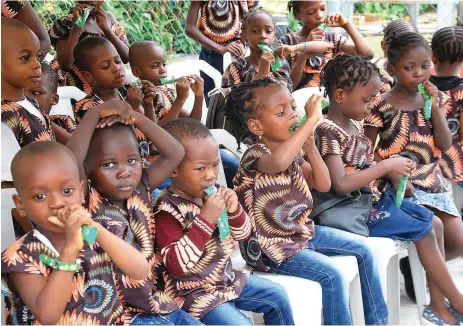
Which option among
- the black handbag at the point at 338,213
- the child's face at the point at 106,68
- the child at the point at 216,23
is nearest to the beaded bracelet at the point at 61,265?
the black handbag at the point at 338,213

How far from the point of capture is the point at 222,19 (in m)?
4.85

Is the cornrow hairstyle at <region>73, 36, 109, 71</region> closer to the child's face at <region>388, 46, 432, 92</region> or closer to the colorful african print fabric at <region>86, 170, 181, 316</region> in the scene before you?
the colorful african print fabric at <region>86, 170, 181, 316</region>

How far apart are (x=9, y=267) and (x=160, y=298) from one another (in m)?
0.55

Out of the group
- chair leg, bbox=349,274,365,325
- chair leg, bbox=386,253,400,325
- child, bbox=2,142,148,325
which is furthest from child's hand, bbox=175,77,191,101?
child, bbox=2,142,148,325

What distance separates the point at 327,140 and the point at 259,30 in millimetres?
1137

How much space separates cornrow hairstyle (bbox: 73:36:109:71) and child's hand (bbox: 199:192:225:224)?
134 cm

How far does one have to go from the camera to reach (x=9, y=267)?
6.17 ft

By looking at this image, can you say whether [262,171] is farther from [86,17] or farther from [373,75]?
[86,17]

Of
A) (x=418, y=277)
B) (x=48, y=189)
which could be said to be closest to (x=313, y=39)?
(x=418, y=277)

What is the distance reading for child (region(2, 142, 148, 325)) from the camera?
71.8 inches

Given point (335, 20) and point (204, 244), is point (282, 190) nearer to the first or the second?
point (204, 244)

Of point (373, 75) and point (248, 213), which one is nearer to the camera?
point (248, 213)

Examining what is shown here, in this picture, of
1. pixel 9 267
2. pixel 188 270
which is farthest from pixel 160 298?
pixel 9 267

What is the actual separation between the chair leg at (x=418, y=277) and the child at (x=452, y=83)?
744 millimetres
